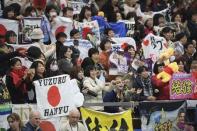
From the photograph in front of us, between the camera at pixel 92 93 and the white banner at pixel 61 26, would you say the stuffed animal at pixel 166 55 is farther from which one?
the camera at pixel 92 93

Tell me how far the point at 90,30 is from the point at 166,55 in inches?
94.7

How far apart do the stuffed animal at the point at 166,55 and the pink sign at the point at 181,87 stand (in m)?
1.18

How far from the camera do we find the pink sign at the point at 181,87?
52.1 ft

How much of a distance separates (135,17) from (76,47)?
412 centimetres

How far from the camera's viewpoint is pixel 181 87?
52.2 feet

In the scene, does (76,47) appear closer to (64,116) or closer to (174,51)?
(174,51)

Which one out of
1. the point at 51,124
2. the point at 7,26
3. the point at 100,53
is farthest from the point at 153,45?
the point at 51,124

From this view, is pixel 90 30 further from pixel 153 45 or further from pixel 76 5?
pixel 76 5

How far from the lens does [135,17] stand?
70.0ft

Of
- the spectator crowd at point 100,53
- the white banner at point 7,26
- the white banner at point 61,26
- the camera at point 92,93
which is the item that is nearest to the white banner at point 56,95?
the spectator crowd at point 100,53

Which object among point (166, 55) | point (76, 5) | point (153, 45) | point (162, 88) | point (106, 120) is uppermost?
point (76, 5)

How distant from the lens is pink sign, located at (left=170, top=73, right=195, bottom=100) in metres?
15.9

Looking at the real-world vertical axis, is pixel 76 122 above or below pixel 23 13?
below

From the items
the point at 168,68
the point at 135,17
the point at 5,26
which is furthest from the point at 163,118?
the point at 135,17
